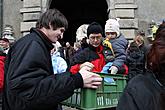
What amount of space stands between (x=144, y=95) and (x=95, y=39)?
238 cm

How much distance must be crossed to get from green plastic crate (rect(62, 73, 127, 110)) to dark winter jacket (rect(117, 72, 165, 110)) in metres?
0.70

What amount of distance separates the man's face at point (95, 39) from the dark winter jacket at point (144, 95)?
227 cm

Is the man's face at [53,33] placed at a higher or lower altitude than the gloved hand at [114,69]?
higher

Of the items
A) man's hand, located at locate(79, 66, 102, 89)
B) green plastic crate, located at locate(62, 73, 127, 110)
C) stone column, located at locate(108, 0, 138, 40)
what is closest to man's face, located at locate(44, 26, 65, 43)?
man's hand, located at locate(79, 66, 102, 89)

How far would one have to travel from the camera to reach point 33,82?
2.33 meters

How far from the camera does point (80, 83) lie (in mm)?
2463

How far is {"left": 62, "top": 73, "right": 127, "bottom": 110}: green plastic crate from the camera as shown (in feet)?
8.68

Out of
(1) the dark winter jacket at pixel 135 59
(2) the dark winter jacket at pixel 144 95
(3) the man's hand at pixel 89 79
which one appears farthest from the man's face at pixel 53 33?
(1) the dark winter jacket at pixel 135 59

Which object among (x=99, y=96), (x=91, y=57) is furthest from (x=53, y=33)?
(x=91, y=57)

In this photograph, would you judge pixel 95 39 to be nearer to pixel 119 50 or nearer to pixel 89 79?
pixel 119 50

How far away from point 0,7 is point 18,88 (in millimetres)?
10005

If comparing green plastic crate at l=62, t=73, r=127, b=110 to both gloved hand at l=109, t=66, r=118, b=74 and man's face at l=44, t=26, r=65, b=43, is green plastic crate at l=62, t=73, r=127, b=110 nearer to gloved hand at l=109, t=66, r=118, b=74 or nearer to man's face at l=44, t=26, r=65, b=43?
man's face at l=44, t=26, r=65, b=43

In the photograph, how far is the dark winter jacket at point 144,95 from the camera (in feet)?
6.14

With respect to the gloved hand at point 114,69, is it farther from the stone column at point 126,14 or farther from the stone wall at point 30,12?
the stone wall at point 30,12
